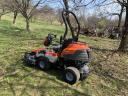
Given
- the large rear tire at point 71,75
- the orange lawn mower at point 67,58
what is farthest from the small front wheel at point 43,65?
the large rear tire at point 71,75

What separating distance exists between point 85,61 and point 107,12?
10.1 metres

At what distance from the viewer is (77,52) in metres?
6.29

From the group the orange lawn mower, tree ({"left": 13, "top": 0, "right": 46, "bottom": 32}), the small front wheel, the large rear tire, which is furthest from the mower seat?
tree ({"left": 13, "top": 0, "right": 46, "bottom": 32})

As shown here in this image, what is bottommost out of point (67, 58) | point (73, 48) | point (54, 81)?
point (54, 81)

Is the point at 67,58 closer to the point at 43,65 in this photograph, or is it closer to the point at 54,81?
the point at 54,81

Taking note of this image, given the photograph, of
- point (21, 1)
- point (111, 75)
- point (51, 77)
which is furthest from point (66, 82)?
point (21, 1)

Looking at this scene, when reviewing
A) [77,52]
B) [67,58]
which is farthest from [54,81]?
[77,52]

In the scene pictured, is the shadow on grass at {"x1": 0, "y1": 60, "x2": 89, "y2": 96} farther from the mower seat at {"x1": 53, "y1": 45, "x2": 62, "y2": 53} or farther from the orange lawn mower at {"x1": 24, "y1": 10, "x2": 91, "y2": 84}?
the mower seat at {"x1": 53, "y1": 45, "x2": 62, "y2": 53}

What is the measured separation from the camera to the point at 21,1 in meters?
21.6

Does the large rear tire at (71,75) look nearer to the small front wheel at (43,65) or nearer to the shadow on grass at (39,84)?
the shadow on grass at (39,84)

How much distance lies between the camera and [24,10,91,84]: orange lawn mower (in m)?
6.31

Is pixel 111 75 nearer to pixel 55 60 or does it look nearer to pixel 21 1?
pixel 55 60

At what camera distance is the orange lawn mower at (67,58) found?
20.7ft

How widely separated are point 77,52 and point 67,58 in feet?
1.18
